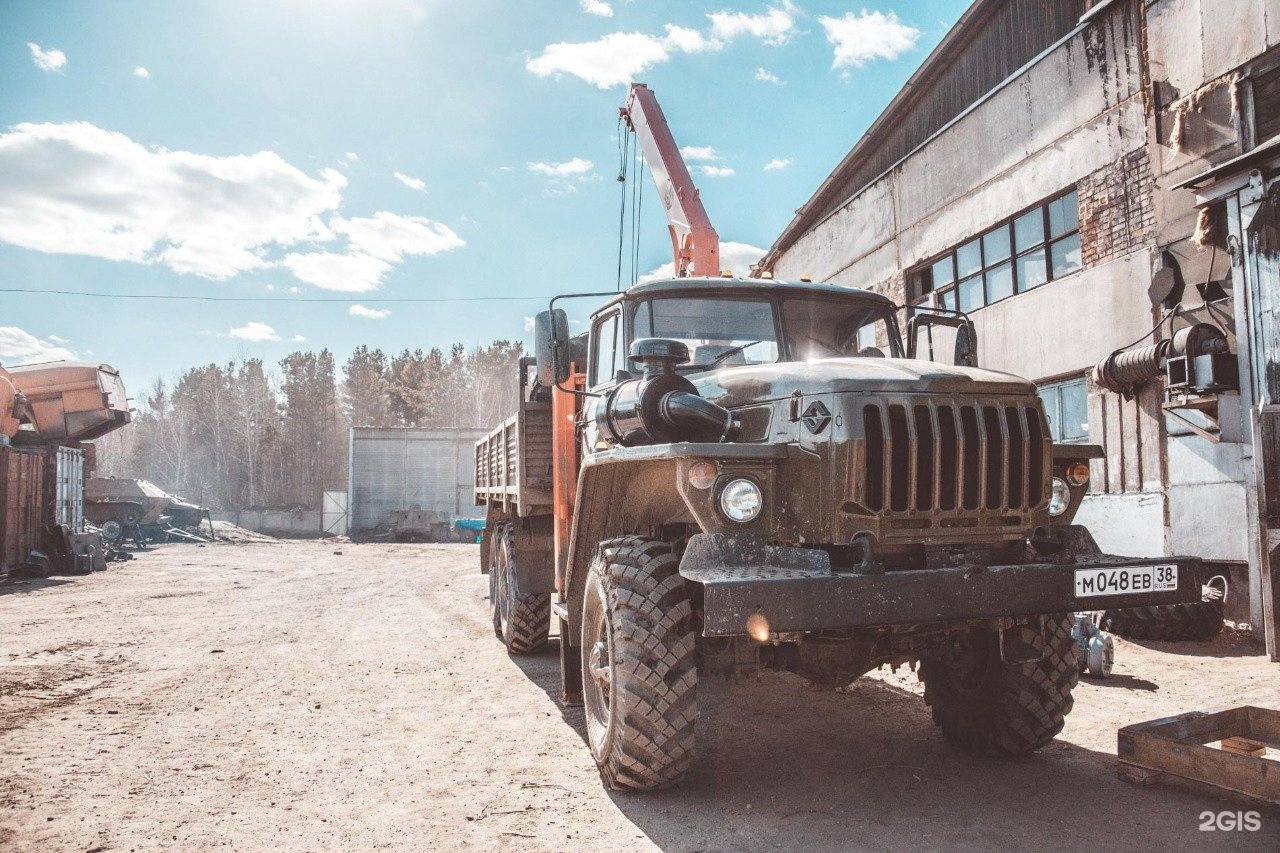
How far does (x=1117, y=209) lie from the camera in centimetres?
980

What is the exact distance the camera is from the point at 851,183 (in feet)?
53.9

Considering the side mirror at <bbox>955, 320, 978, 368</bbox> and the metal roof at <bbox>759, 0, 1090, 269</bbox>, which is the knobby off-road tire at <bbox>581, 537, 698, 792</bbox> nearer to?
the side mirror at <bbox>955, 320, 978, 368</bbox>

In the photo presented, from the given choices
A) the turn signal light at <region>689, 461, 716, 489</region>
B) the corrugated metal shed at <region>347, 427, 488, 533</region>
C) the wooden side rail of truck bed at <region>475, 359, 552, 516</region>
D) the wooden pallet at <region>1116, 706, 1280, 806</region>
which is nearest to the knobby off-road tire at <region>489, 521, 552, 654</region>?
the wooden side rail of truck bed at <region>475, 359, 552, 516</region>

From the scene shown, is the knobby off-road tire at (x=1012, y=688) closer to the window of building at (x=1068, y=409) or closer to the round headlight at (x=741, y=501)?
the round headlight at (x=741, y=501)

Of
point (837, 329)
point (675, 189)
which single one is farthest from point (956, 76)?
point (837, 329)

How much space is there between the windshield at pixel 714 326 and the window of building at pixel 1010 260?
5.80 meters

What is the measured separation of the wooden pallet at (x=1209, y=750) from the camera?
11.9ft

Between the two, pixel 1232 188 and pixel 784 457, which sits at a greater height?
pixel 1232 188

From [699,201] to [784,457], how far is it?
739 cm

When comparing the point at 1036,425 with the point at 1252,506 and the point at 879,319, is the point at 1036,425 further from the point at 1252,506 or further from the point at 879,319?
the point at 1252,506

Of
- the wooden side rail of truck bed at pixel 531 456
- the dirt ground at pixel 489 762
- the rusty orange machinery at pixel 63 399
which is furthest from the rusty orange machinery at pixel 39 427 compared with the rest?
the wooden side rail of truck bed at pixel 531 456

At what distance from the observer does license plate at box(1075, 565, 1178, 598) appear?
391 cm

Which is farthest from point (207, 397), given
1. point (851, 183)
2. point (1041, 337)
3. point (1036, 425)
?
point (1036, 425)

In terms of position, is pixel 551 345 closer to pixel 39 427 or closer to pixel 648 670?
pixel 648 670
